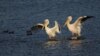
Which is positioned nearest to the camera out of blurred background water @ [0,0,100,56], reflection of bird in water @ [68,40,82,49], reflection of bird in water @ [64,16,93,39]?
blurred background water @ [0,0,100,56]

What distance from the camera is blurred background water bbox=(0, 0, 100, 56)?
1339 inches

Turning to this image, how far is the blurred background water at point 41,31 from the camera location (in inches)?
1339

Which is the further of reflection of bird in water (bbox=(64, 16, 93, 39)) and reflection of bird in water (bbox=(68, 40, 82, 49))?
reflection of bird in water (bbox=(64, 16, 93, 39))

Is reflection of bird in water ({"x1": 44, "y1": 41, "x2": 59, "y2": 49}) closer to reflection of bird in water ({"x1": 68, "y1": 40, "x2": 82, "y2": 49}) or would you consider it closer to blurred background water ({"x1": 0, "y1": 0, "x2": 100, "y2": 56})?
blurred background water ({"x1": 0, "y1": 0, "x2": 100, "y2": 56})

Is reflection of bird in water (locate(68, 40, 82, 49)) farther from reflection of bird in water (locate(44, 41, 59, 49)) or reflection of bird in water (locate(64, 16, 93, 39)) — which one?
reflection of bird in water (locate(64, 16, 93, 39))

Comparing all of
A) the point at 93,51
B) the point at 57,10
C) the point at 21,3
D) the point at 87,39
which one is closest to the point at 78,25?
the point at 87,39

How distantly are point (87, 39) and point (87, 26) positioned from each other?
6.60m

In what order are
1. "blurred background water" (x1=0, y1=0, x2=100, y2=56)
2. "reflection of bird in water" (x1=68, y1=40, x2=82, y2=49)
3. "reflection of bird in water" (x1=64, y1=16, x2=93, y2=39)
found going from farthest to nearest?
"reflection of bird in water" (x1=64, y1=16, x2=93, y2=39) < "reflection of bird in water" (x1=68, y1=40, x2=82, y2=49) < "blurred background water" (x1=0, y1=0, x2=100, y2=56)

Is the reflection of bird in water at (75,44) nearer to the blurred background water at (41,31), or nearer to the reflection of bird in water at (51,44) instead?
the blurred background water at (41,31)

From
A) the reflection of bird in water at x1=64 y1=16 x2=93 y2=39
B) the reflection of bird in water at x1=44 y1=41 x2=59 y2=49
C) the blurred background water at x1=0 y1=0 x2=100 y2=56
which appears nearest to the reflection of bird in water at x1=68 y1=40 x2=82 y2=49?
the blurred background water at x1=0 y1=0 x2=100 y2=56

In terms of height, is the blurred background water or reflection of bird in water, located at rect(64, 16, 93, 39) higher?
reflection of bird in water, located at rect(64, 16, 93, 39)

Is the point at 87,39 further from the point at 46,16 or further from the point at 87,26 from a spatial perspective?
the point at 46,16

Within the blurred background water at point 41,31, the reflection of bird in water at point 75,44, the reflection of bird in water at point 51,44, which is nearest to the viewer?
the blurred background water at point 41,31

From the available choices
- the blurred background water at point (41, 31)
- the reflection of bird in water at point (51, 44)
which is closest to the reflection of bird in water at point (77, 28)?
the blurred background water at point (41, 31)
